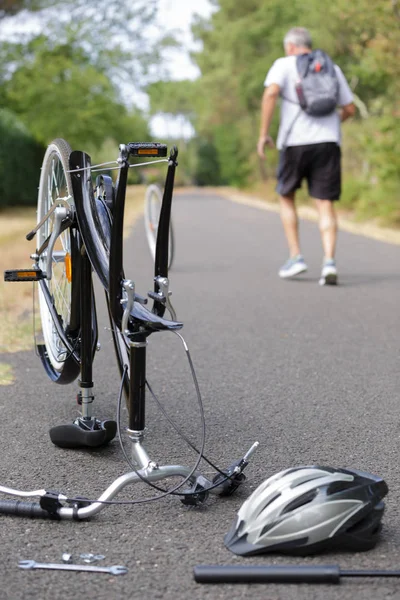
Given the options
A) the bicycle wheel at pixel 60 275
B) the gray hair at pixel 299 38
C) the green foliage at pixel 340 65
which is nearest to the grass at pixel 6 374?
the bicycle wheel at pixel 60 275

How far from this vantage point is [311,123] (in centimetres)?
797

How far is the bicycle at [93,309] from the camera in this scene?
269 centimetres

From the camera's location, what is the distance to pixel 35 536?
8.44 ft

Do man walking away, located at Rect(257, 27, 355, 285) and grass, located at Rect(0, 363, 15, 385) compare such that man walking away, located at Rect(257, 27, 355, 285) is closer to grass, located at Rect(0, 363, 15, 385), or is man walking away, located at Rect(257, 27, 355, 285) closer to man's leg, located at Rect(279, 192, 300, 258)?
man's leg, located at Rect(279, 192, 300, 258)

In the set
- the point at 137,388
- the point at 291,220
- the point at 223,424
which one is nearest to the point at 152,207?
the point at 291,220

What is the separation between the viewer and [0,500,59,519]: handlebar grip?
2.68 meters

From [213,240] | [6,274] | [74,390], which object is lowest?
[213,240]

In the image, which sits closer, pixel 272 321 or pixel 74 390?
pixel 74 390

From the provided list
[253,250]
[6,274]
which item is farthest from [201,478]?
[253,250]

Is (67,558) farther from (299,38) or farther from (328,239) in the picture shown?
(299,38)

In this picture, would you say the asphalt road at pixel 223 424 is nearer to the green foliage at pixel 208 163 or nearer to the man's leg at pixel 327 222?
the man's leg at pixel 327 222

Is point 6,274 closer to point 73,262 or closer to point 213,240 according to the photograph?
point 73,262

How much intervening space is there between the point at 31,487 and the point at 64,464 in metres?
0.24

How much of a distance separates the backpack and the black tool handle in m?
6.08
